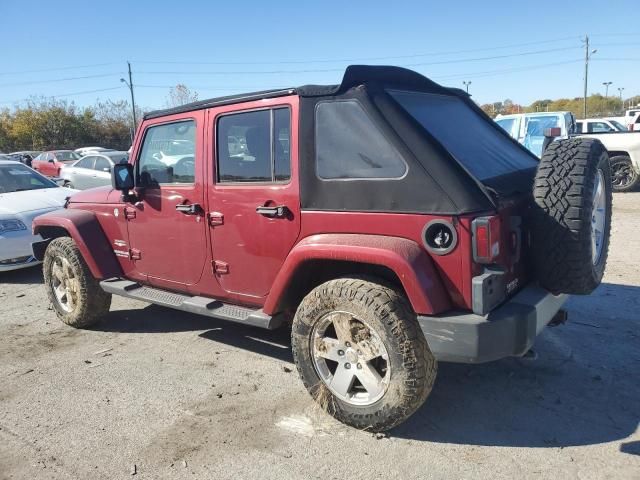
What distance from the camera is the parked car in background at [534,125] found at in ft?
46.0

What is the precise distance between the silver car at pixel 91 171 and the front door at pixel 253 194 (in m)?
10.6

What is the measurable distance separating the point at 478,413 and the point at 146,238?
9.53ft

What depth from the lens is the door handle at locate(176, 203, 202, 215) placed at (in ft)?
12.5

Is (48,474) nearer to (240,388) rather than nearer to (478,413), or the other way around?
(240,388)

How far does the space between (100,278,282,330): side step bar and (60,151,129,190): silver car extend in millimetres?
9516

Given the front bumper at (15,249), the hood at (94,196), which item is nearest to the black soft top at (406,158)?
the hood at (94,196)

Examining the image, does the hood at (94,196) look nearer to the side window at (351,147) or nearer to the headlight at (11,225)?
the headlight at (11,225)

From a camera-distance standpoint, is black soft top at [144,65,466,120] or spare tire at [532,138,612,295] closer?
spare tire at [532,138,612,295]

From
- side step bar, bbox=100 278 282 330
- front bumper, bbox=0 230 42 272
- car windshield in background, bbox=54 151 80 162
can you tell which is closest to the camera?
side step bar, bbox=100 278 282 330

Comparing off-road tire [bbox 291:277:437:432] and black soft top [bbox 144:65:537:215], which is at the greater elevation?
black soft top [bbox 144:65:537:215]

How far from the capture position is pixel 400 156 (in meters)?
2.86

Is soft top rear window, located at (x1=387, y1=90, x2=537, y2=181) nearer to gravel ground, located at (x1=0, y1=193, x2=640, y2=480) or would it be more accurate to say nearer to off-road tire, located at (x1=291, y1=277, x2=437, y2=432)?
off-road tire, located at (x1=291, y1=277, x2=437, y2=432)

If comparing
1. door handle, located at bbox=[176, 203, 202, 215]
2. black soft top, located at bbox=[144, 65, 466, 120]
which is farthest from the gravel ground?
black soft top, located at bbox=[144, 65, 466, 120]

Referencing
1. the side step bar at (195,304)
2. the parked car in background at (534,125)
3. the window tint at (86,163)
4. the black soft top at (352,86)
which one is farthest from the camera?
the window tint at (86,163)
